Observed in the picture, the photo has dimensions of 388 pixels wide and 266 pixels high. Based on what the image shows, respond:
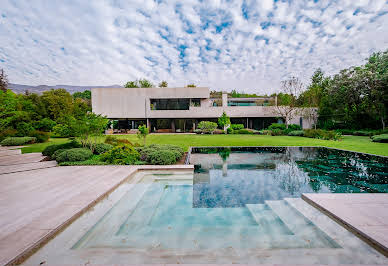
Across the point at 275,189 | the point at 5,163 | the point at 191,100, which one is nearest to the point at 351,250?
the point at 275,189

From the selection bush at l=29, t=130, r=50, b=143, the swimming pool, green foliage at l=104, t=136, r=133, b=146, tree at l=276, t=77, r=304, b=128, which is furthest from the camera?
tree at l=276, t=77, r=304, b=128

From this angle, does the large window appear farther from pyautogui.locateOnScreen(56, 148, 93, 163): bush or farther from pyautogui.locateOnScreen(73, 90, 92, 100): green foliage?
pyautogui.locateOnScreen(73, 90, 92, 100): green foliage

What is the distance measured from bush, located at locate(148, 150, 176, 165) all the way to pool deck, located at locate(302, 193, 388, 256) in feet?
15.9

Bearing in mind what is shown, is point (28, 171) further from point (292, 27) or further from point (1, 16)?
point (292, 27)

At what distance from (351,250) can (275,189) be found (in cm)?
234

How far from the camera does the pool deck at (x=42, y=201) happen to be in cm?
240

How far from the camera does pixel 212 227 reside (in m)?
2.99

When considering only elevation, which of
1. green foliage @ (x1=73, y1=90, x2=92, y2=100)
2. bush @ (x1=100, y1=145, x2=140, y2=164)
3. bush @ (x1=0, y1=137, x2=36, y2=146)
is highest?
green foliage @ (x1=73, y1=90, x2=92, y2=100)

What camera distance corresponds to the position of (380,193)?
4047 mm

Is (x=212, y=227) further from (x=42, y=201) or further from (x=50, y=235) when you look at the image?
(x=42, y=201)

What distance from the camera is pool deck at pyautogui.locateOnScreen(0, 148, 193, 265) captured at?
7.86 feet

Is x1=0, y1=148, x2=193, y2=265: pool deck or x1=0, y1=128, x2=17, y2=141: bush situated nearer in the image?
x1=0, y1=148, x2=193, y2=265: pool deck

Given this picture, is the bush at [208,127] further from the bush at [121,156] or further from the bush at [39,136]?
the bush at [121,156]

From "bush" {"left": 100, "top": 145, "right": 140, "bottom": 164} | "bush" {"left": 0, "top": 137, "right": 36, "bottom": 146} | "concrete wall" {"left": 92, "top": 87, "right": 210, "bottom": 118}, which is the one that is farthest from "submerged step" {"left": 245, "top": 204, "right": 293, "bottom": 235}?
"concrete wall" {"left": 92, "top": 87, "right": 210, "bottom": 118}
